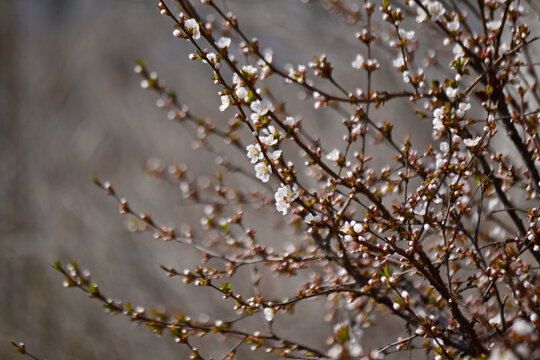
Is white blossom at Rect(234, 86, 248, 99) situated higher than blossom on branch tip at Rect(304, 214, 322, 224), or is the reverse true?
white blossom at Rect(234, 86, 248, 99)

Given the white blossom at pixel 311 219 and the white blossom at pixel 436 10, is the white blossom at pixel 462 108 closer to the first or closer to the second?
the white blossom at pixel 436 10

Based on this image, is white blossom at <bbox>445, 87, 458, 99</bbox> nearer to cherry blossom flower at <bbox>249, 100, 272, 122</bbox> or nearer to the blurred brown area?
cherry blossom flower at <bbox>249, 100, 272, 122</bbox>

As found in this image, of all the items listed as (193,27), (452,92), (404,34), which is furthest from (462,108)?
(193,27)

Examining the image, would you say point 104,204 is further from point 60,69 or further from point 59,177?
point 60,69

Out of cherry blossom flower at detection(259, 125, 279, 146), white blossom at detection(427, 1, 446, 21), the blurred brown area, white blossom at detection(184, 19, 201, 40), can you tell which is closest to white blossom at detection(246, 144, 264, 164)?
cherry blossom flower at detection(259, 125, 279, 146)

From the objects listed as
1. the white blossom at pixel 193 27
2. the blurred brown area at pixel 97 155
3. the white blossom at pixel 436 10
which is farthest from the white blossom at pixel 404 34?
the blurred brown area at pixel 97 155
